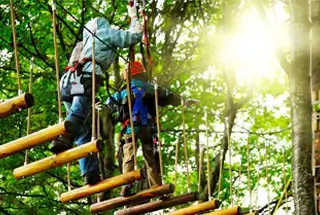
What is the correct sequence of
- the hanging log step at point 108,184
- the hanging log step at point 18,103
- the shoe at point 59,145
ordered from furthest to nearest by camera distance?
1. the hanging log step at point 108,184
2. the shoe at point 59,145
3. the hanging log step at point 18,103

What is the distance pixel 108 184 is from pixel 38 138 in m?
0.97

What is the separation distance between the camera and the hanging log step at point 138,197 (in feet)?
18.0

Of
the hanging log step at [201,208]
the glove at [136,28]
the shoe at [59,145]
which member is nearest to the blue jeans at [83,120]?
the shoe at [59,145]

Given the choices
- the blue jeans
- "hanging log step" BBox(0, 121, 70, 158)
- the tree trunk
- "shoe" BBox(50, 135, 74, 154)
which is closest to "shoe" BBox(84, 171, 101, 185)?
the blue jeans

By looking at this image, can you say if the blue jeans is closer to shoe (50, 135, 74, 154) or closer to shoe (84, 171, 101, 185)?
shoe (84, 171, 101, 185)

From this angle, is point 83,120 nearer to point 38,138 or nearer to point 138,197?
point 138,197

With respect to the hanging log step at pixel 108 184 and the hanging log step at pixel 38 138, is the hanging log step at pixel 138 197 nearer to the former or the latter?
the hanging log step at pixel 108 184

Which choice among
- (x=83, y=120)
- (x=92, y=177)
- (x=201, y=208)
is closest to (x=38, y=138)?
(x=83, y=120)

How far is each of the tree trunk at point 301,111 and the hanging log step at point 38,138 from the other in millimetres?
2821

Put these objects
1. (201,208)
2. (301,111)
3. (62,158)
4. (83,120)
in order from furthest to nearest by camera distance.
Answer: (301,111) < (201,208) < (83,120) < (62,158)

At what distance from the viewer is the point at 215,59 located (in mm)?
10344

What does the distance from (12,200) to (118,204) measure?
4.76 meters

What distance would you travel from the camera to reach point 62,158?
4.80 m

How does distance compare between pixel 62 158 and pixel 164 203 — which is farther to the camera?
pixel 164 203
